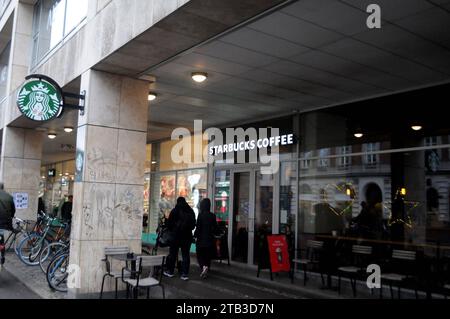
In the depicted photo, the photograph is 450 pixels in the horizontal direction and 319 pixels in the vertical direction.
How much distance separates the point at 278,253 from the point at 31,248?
5.75 m

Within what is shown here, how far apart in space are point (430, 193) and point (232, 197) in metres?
5.59

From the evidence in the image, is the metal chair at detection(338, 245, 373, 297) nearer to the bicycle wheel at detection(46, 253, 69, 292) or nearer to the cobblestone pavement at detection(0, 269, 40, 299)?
the bicycle wheel at detection(46, 253, 69, 292)

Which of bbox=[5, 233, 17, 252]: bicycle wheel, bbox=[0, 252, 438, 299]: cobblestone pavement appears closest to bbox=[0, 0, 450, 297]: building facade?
bbox=[0, 252, 438, 299]: cobblestone pavement

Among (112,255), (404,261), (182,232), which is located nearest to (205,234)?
(182,232)

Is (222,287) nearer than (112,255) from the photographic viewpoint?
No

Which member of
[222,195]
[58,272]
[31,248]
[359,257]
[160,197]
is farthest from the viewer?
[160,197]

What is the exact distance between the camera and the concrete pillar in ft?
44.3

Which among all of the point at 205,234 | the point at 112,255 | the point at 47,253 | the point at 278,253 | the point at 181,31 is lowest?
the point at 47,253

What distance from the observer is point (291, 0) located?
4812mm

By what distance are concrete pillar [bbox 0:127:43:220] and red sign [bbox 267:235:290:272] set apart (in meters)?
7.99

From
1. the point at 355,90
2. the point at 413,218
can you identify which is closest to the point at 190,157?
the point at 355,90

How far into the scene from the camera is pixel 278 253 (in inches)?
376

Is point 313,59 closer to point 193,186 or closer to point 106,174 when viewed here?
point 106,174

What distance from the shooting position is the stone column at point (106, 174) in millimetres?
7164
